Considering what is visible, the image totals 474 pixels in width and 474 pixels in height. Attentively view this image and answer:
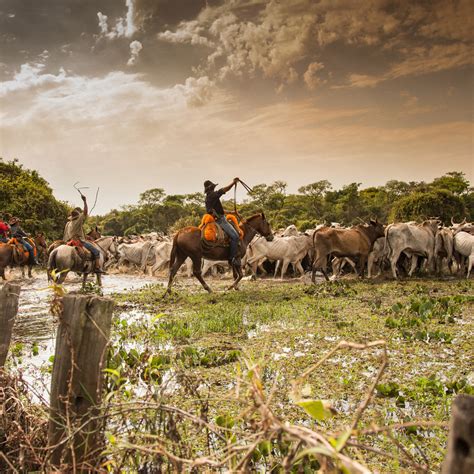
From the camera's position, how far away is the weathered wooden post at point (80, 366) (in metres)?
2.33

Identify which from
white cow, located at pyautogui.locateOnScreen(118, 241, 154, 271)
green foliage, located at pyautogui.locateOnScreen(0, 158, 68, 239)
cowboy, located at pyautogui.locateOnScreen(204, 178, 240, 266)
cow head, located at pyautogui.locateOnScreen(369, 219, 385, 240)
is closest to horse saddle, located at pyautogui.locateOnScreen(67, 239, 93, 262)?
cowboy, located at pyautogui.locateOnScreen(204, 178, 240, 266)

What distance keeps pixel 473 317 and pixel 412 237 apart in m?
7.73

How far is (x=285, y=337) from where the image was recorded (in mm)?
6723

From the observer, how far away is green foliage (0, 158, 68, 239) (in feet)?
96.5

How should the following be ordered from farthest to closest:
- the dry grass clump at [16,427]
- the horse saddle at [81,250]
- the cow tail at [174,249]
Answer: the horse saddle at [81,250]
the cow tail at [174,249]
the dry grass clump at [16,427]

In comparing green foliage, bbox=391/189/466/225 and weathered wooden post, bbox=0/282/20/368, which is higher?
green foliage, bbox=391/189/466/225

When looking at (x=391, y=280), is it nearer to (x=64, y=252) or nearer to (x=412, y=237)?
(x=412, y=237)

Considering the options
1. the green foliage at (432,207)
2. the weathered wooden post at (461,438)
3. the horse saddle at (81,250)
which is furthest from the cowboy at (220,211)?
the green foliage at (432,207)

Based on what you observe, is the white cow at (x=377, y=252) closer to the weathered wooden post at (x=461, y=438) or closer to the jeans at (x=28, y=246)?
the jeans at (x=28, y=246)

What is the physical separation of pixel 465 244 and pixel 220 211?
31.4ft

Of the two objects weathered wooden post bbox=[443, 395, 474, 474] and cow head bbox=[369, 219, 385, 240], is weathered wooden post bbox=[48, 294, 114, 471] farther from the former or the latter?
cow head bbox=[369, 219, 385, 240]

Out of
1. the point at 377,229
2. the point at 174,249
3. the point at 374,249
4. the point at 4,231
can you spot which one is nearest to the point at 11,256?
the point at 4,231

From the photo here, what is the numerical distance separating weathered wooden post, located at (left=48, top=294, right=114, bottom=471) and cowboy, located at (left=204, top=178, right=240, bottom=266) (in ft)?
30.7

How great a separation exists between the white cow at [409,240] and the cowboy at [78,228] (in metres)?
10.4
